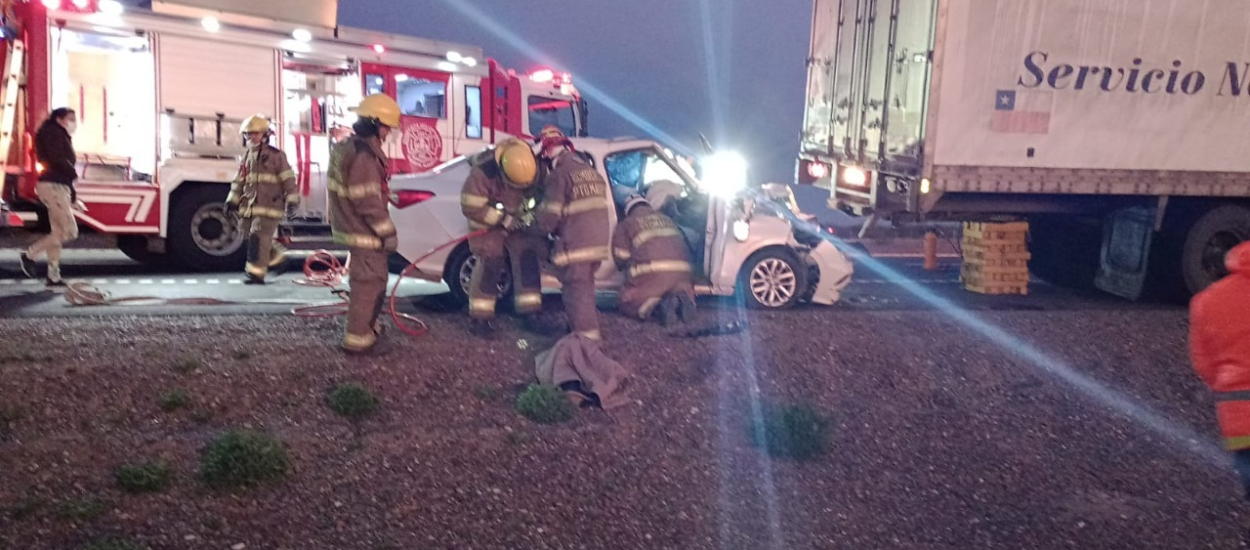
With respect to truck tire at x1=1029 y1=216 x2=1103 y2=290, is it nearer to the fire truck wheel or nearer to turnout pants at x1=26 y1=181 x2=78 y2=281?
the fire truck wheel

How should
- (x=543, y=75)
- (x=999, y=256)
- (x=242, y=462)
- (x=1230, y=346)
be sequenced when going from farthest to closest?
1. (x=543, y=75)
2. (x=999, y=256)
3. (x=242, y=462)
4. (x=1230, y=346)

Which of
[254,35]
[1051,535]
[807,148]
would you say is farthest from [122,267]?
[1051,535]

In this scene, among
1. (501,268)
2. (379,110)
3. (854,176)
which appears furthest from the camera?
(854,176)

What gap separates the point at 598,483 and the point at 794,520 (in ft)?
3.31

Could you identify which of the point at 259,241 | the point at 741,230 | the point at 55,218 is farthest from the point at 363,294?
the point at 55,218

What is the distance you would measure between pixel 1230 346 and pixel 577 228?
12.6 feet

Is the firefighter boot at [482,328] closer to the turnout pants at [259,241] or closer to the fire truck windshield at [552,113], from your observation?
the turnout pants at [259,241]

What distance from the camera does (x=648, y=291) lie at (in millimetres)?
7527

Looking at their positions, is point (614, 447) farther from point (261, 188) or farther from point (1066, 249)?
point (1066, 249)

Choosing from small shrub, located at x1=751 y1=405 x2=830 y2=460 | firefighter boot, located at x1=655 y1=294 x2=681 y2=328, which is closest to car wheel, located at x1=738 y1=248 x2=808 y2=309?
firefighter boot, located at x1=655 y1=294 x2=681 y2=328

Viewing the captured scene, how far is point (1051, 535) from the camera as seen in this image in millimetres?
4773

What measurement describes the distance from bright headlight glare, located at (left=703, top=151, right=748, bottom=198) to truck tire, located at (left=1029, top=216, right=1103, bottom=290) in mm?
4784

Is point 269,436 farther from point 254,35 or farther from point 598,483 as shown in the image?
point 254,35

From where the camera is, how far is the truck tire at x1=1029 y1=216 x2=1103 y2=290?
35.3ft
